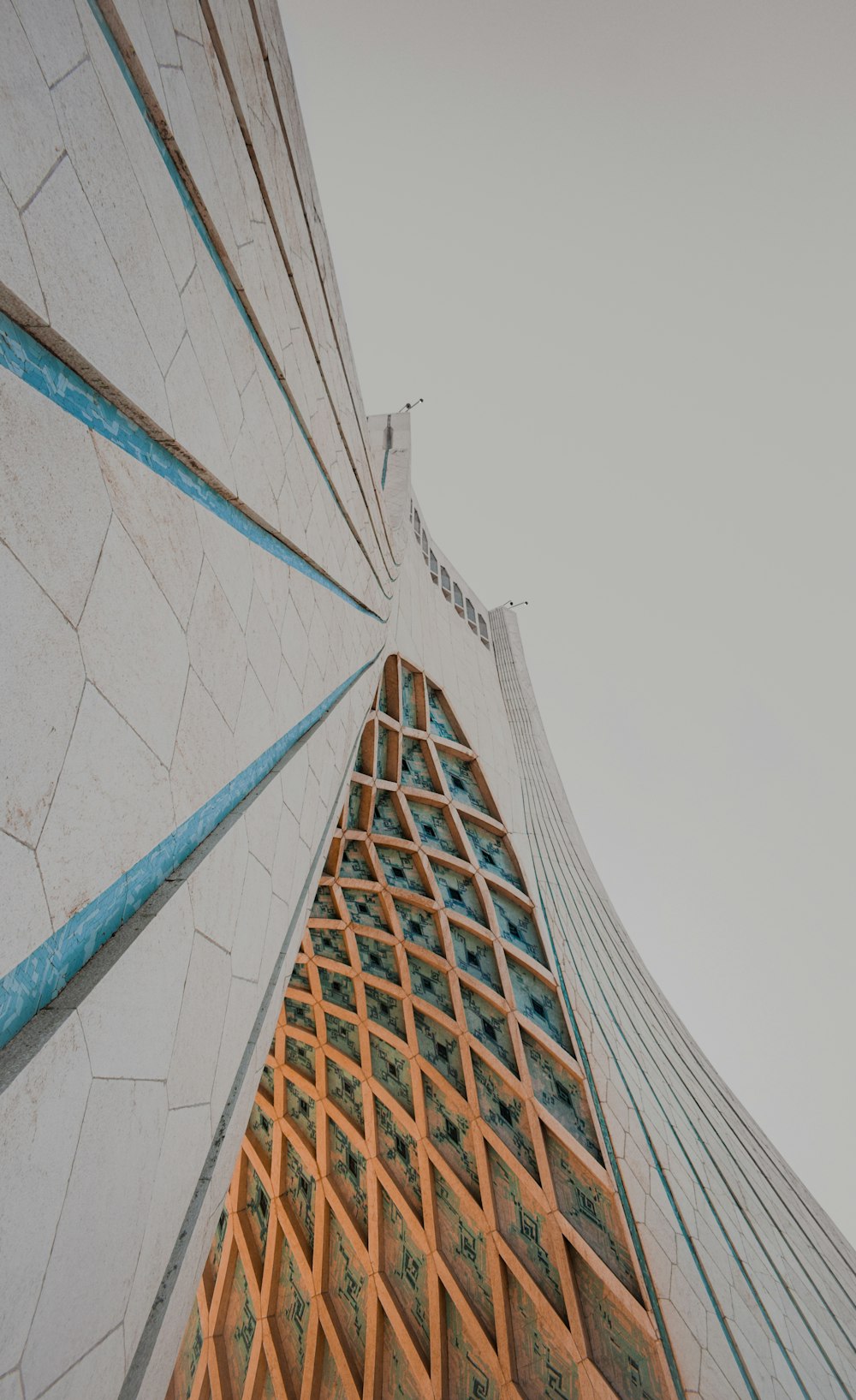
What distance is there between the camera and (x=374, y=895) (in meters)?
4.97

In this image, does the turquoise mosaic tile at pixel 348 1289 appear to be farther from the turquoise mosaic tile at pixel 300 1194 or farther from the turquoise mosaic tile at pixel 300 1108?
the turquoise mosaic tile at pixel 300 1108

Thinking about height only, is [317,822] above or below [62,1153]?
above

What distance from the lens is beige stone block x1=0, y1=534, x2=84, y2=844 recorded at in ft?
2.27

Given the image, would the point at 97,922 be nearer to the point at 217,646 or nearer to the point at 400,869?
the point at 217,646

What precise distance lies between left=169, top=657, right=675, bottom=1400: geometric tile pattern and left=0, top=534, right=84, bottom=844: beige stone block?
3448 mm

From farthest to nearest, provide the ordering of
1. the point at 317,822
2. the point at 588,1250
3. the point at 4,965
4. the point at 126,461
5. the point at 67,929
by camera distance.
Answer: the point at 588,1250, the point at 317,822, the point at 126,461, the point at 67,929, the point at 4,965

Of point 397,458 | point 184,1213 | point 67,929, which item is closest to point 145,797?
point 67,929

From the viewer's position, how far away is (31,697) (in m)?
0.73

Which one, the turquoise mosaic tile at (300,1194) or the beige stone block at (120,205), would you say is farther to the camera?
the turquoise mosaic tile at (300,1194)

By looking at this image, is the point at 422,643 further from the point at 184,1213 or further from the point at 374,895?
the point at 184,1213

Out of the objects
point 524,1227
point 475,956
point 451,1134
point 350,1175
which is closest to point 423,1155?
point 451,1134

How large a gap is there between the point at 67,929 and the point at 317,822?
133 centimetres

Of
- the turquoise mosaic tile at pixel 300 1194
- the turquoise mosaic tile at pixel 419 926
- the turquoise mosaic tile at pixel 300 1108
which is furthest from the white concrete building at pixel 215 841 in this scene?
the turquoise mosaic tile at pixel 300 1108

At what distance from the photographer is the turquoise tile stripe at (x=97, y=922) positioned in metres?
0.72
